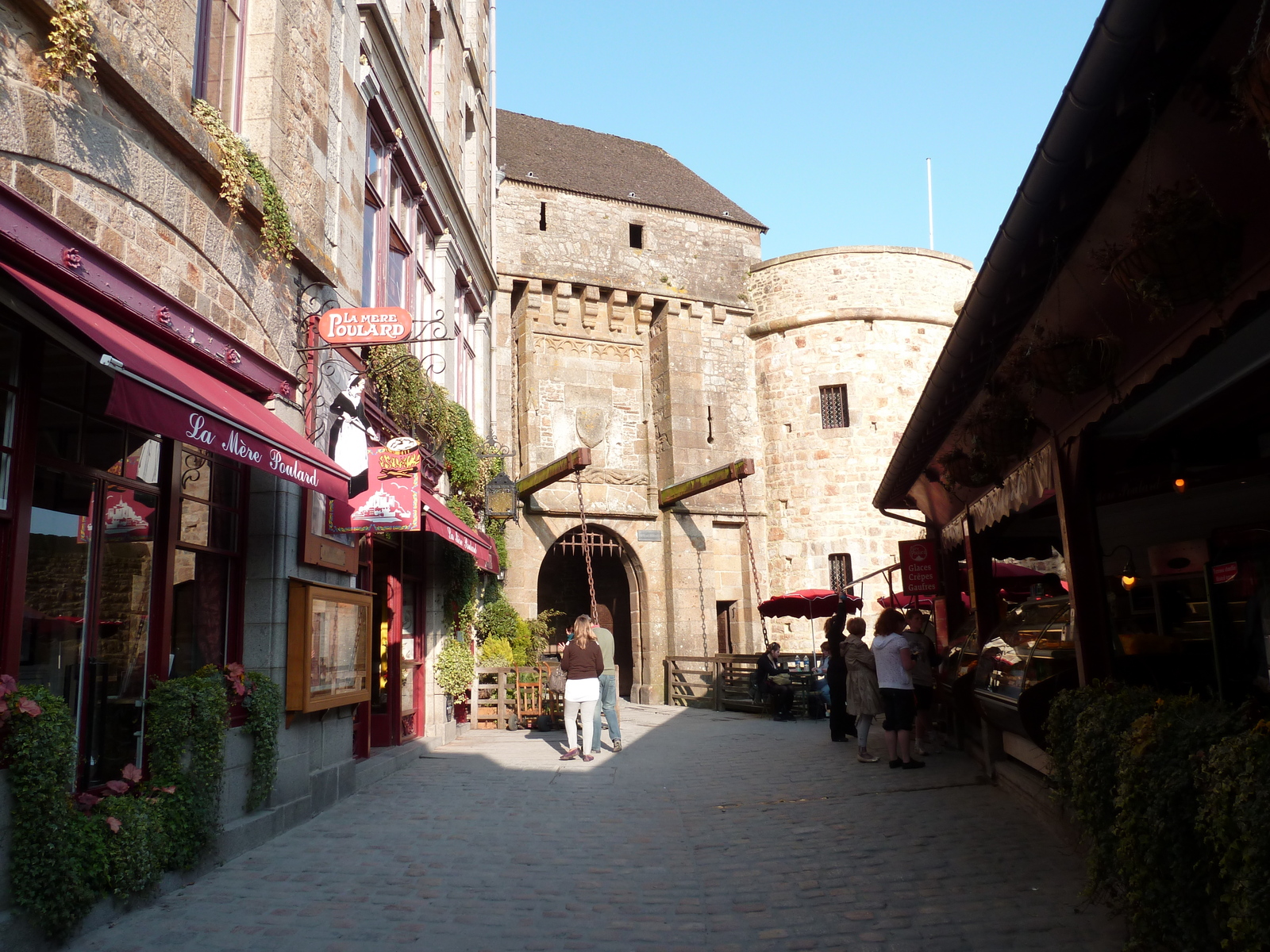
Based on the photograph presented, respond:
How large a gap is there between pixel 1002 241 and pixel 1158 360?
2.88 feet

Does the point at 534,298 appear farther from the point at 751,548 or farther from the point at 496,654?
the point at 496,654

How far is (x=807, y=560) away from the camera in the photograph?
2191 centimetres

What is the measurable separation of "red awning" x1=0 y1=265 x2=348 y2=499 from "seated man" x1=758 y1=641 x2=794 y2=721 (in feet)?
34.1

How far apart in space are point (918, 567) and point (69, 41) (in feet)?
32.7

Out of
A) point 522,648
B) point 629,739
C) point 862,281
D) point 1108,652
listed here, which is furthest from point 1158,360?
point 862,281

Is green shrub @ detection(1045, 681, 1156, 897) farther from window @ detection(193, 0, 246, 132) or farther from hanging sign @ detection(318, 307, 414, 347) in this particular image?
window @ detection(193, 0, 246, 132)

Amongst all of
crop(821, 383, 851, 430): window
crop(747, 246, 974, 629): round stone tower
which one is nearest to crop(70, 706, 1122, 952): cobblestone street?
crop(747, 246, 974, 629): round stone tower

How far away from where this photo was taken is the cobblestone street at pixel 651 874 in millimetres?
4191

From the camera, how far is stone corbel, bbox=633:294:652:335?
21797 millimetres

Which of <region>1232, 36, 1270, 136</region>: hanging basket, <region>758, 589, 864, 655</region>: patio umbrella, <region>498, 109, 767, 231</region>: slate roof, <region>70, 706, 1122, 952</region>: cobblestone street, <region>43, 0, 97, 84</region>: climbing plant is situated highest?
<region>498, 109, 767, 231</region>: slate roof

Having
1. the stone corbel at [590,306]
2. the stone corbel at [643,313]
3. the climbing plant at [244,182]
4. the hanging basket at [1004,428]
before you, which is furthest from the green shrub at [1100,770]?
the stone corbel at [643,313]

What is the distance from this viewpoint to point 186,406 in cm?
450

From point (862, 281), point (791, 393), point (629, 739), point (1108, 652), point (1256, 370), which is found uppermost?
point (862, 281)

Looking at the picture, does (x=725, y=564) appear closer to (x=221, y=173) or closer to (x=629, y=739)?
(x=629, y=739)
